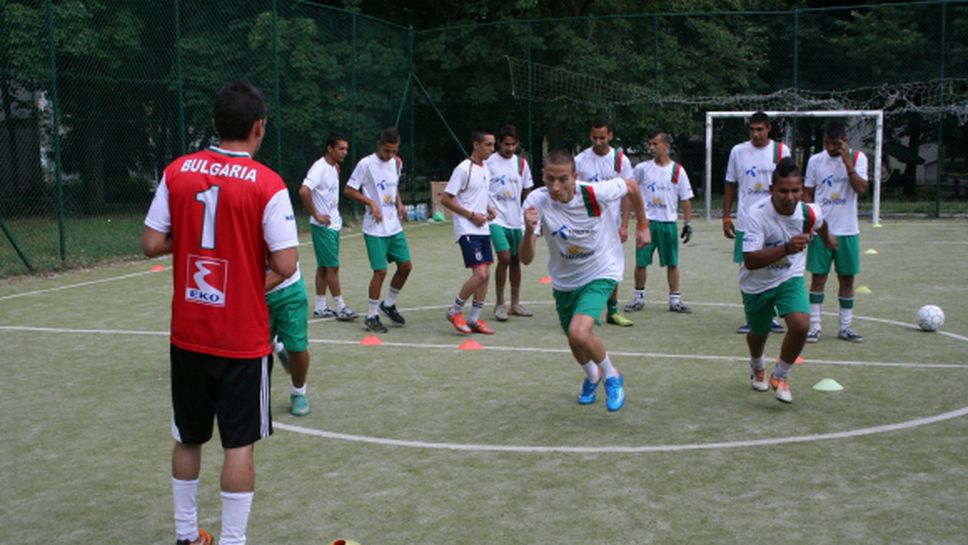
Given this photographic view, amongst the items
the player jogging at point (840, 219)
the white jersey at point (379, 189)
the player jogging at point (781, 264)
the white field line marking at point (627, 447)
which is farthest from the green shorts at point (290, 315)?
the player jogging at point (840, 219)

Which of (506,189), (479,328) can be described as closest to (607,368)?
(479,328)

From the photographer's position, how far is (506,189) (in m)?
10.5

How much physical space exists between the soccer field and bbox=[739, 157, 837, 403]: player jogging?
429mm

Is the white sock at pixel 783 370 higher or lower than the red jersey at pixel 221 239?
lower

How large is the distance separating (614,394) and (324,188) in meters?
4.76

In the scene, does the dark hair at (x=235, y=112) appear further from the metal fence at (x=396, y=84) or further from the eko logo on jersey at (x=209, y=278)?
the metal fence at (x=396, y=84)

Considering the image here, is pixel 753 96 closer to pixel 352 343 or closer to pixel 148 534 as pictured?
pixel 352 343

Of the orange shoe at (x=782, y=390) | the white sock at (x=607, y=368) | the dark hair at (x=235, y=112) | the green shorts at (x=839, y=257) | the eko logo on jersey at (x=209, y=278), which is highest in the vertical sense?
the dark hair at (x=235, y=112)

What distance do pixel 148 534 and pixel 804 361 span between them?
218 inches

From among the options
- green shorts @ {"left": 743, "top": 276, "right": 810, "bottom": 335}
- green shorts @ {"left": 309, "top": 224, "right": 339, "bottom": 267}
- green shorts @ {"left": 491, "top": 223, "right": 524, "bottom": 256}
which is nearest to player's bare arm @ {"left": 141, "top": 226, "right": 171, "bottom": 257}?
green shorts @ {"left": 743, "top": 276, "right": 810, "bottom": 335}

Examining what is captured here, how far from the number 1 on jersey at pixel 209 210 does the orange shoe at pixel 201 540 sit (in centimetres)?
133

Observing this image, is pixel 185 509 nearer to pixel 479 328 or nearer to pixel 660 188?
pixel 479 328

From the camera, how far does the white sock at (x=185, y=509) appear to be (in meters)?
4.24

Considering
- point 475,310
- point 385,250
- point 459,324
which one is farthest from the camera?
point 385,250
